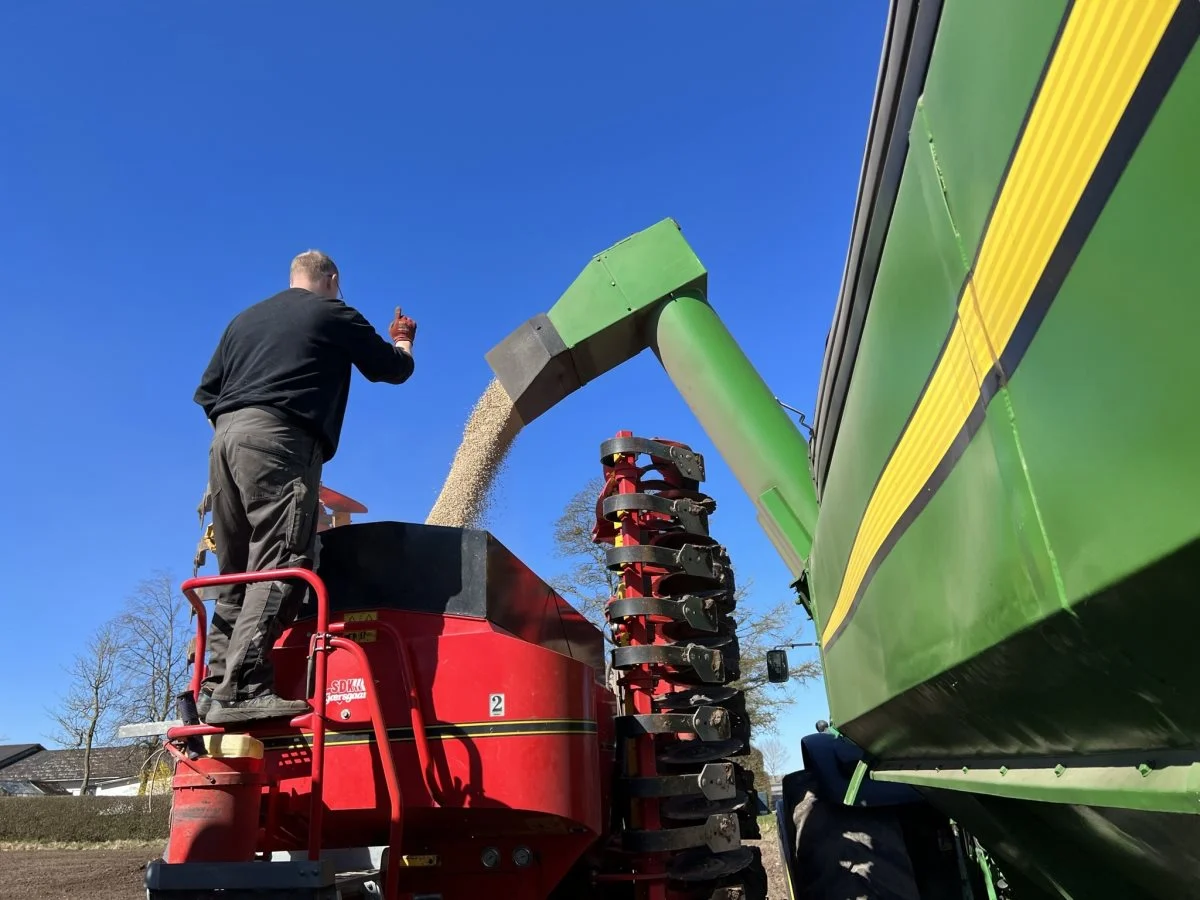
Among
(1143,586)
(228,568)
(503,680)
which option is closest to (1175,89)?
(1143,586)

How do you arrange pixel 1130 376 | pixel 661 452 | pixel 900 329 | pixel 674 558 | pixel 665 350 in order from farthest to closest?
pixel 665 350
pixel 661 452
pixel 674 558
pixel 900 329
pixel 1130 376

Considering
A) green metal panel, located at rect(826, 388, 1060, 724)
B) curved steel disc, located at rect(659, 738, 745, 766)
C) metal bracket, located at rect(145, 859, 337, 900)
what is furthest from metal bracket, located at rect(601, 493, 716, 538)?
metal bracket, located at rect(145, 859, 337, 900)

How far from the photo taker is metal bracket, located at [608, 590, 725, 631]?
394 cm

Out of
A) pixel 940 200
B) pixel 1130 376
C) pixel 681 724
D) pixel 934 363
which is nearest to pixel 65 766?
pixel 681 724

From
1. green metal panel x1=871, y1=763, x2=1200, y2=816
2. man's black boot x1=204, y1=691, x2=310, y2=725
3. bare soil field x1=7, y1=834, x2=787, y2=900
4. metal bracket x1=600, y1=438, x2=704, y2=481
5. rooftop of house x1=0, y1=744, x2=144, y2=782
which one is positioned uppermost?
rooftop of house x1=0, y1=744, x2=144, y2=782

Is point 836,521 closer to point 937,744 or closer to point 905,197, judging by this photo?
point 937,744

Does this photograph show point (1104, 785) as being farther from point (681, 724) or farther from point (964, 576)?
point (681, 724)

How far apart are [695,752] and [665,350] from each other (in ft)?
7.52

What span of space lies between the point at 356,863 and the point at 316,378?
2030 millimetres

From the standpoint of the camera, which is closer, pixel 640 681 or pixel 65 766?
pixel 640 681

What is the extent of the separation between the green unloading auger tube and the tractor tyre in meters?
1.21

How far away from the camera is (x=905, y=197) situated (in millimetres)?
1768

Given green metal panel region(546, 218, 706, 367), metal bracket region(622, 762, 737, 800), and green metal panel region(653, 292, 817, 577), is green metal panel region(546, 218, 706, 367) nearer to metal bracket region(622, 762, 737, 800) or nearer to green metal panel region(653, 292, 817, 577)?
green metal panel region(653, 292, 817, 577)

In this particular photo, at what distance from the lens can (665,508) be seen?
4.23 metres
